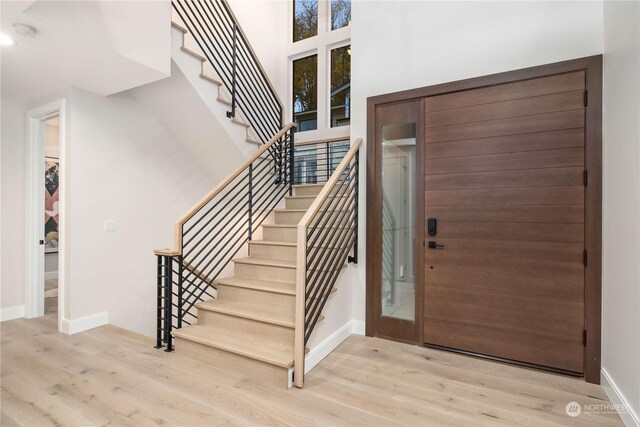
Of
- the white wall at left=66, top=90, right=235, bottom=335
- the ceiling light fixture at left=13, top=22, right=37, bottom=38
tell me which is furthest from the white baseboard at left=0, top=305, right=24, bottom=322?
the ceiling light fixture at left=13, top=22, right=37, bottom=38

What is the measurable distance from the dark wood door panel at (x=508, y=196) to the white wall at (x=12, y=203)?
169 inches

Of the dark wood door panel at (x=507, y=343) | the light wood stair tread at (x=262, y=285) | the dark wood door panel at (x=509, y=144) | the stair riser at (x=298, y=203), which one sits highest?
the dark wood door panel at (x=509, y=144)

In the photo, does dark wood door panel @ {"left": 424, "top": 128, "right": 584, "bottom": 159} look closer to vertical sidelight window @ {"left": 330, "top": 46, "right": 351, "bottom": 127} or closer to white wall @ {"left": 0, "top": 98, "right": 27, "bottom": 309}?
vertical sidelight window @ {"left": 330, "top": 46, "right": 351, "bottom": 127}

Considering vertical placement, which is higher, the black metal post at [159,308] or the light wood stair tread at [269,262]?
the light wood stair tread at [269,262]

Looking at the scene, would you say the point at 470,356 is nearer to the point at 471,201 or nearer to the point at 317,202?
the point at 471,201

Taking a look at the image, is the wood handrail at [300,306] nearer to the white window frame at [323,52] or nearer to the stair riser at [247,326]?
the stair riser at [247,326]

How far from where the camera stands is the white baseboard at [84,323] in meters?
3.03

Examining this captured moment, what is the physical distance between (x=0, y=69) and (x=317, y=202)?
9.88 feet

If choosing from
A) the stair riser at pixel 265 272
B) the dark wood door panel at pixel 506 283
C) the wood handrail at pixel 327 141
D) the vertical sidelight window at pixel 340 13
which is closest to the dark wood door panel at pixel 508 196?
the dark wood door panel at pixel 506 283

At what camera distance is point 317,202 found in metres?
2.30

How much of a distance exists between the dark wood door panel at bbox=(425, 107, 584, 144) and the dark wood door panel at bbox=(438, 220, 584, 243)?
0.71m

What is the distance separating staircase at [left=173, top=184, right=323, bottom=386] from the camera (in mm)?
2260

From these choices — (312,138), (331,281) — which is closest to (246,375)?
(331,281)

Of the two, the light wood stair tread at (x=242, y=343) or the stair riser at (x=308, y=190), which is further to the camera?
the stair riser at (x=308, y=190)
